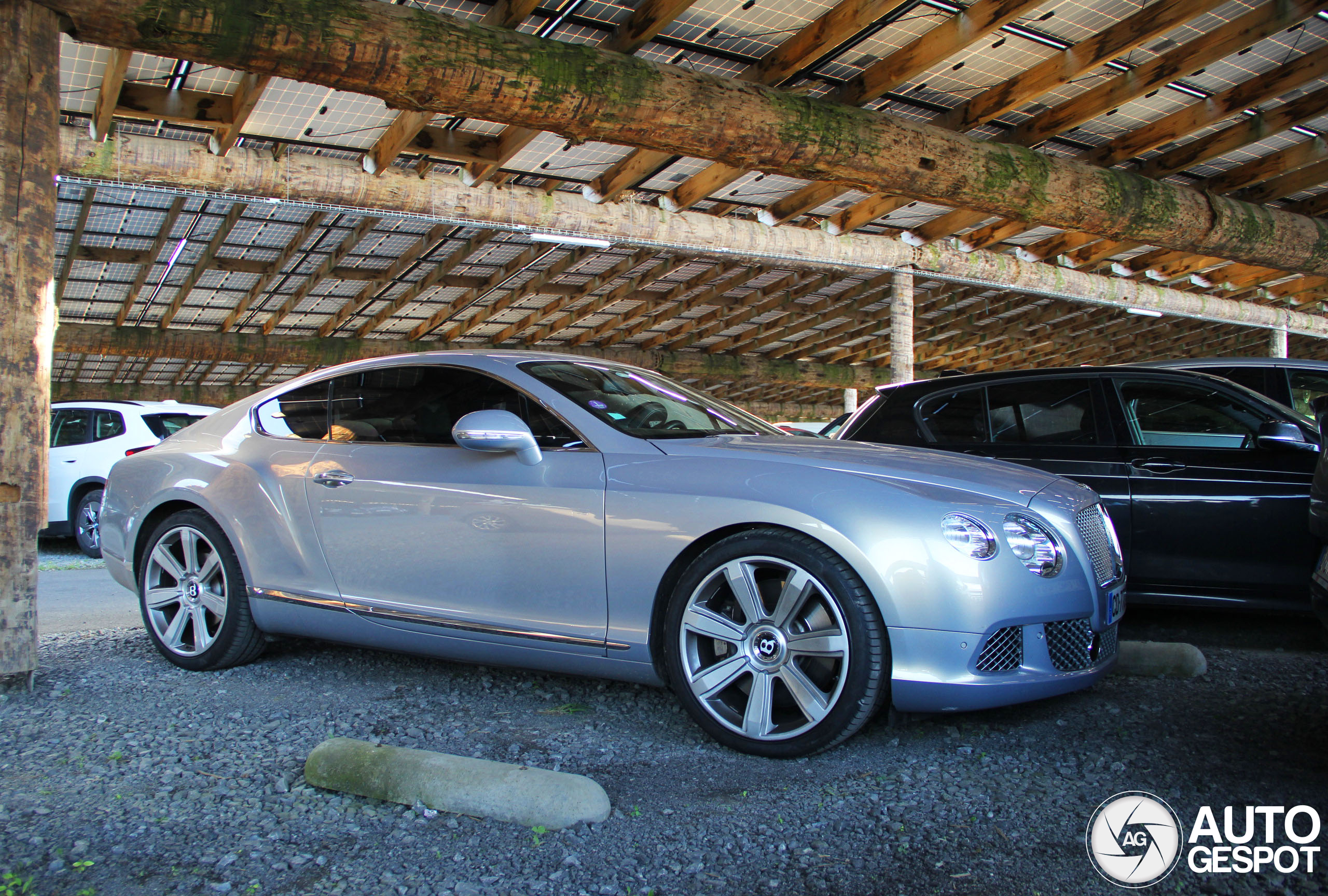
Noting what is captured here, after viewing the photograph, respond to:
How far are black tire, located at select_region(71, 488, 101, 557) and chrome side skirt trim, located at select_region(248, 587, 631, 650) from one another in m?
5.14

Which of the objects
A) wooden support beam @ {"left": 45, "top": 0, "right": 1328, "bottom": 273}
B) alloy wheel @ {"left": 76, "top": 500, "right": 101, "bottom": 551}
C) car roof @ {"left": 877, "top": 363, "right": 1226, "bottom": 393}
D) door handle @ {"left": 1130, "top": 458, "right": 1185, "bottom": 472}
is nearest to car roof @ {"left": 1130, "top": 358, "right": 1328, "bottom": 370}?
car roof @ {"left": 877, "top": 363, "right": 1226, "bottom": 393}

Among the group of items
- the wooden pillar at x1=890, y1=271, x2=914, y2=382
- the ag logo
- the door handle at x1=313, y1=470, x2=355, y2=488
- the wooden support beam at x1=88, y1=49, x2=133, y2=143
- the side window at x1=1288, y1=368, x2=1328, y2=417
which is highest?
the wooden support beam at x1=88, y1=49, x2=133, y2=143

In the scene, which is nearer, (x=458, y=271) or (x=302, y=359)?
(x=458, y=271)

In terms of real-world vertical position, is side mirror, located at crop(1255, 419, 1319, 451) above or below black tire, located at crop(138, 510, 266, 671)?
above

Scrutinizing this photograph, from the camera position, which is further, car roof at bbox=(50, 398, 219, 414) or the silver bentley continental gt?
car roof at bbox=(50, 398, 219, 414)

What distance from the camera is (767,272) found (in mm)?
18078

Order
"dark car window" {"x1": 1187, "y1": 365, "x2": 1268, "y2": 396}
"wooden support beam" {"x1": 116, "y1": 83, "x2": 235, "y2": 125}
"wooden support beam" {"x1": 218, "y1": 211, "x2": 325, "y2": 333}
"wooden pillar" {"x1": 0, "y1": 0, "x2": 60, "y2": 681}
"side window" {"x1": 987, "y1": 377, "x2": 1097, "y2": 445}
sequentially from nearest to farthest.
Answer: "wooden pillar" {"x1": 0, "y1": 0, "x2": 60, "y2": 681}
"side window" {"x1": 987, "y1": 377, "x2": 1097, "y2": 445}
"dark car window" {"x1": 1187, "y1": 365, "x2": 1268, "y2": 396}
"wooden support beam" {"x1": 116, "y1": 83, "x2": 235, "y2": 125}
"wooden support beam" {"x1": 218, "y1": 211, "x2": 325, "y2": 333}

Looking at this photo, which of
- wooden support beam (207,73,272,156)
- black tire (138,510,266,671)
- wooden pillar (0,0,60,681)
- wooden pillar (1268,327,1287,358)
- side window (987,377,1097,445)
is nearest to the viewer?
wooden pillar (0,0,60,681)

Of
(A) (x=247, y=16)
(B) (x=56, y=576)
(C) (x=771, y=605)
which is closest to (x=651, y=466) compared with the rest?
(C) (x=771, y=605)

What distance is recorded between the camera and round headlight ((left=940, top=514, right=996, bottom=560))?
2.68 meters

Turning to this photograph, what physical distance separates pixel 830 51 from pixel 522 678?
20.6 feet

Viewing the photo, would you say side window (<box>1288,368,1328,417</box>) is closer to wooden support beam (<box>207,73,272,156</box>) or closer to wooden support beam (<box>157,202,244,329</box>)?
wooden support beam (<box>207,73,272,156</box>)

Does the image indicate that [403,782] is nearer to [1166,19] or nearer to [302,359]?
[1166,19]

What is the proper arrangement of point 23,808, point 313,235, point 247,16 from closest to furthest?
1. point 23,808
2. point 247,16
3. point 313,235
